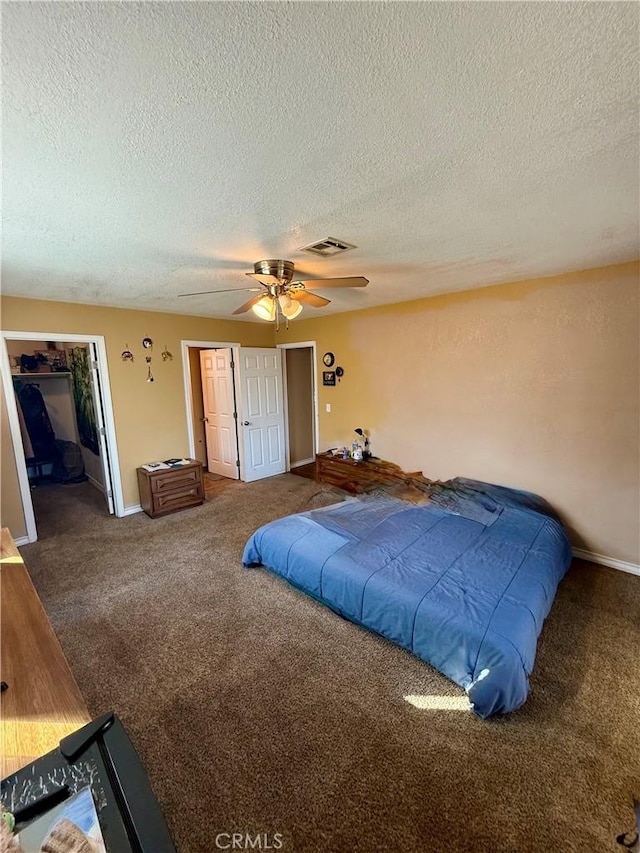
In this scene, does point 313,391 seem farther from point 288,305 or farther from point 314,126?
point 314,126

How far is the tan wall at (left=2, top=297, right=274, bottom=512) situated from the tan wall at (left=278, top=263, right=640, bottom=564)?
2459 millimetres

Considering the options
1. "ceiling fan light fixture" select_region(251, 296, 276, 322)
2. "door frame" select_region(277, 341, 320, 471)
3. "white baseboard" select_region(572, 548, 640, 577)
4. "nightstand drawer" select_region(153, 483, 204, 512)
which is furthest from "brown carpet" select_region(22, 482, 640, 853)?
"door frame" select_region(277, 341, 320, 471)

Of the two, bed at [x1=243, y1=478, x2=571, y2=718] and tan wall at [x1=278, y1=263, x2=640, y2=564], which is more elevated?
tan wall at [x1=278, y1=263, x2=640, y2=564]

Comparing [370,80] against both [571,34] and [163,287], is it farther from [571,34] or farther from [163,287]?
[163,287]

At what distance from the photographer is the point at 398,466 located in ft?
14.9

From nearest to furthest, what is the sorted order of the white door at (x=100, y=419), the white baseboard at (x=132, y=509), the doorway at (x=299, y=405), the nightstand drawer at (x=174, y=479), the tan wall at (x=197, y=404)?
1. the white door at (x=100, y=419)
2. the nightstand drawer at (x=174, y=479)
3. the white baseboard at (x=132, y=509)
4. the tan wall at (x=197, y=404)
5. the doorway at (x=299, y=405)

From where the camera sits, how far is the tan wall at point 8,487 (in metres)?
3.44

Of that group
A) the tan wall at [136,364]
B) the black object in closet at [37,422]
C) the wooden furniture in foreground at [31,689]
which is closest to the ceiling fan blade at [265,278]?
the wooden furniture in foreground at [31,689]

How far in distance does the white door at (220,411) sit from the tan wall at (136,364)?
0.54 m

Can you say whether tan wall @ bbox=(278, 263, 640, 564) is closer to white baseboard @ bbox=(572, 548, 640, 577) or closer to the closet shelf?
white baseboard @ bbox=(572, 548, 640, 577)

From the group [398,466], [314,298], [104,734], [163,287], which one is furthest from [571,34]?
[398,466]

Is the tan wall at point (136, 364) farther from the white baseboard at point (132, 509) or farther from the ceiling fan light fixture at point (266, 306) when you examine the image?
the ceiling fan light fixture at point (266, 306)

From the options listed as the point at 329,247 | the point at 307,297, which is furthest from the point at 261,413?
the point at 329,247

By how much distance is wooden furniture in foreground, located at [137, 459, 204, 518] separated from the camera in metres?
4.21
